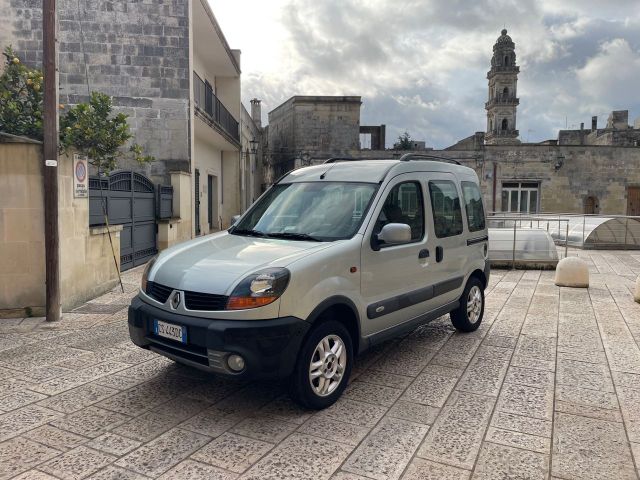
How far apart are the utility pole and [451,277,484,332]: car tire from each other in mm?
5225

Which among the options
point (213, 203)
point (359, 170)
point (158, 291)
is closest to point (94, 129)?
point (158, 291)

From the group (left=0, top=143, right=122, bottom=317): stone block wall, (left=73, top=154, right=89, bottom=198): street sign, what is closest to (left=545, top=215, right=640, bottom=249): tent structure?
(left=73, top=154, right=89, bottom=198): street sign

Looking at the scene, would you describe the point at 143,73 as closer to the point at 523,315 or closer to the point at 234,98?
the point at 234,98

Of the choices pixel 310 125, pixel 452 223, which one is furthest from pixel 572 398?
pixel 310 125

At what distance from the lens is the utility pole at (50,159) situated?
20.3 ft

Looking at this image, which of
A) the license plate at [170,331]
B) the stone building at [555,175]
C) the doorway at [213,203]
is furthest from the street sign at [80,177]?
the stone building at [555,175]

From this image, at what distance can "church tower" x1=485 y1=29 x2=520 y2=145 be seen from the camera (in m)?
59.8

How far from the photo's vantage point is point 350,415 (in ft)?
12.2

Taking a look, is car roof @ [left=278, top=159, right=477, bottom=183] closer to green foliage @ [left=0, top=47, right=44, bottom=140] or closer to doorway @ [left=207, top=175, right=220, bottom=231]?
green foliage @ [left=0, top=47, right=44, bottom=140]

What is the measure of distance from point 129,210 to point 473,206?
7180 mm

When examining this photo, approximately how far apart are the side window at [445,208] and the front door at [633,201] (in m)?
26.8

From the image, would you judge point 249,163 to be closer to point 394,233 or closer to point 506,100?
point 394,233

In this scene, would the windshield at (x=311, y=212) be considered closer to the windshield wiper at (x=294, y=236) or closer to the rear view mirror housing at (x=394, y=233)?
the windshield wiper at (x=294, y=236)

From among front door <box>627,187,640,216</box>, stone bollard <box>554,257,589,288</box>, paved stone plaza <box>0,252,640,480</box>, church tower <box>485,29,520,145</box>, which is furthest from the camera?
church tower <box>485,29,520,145</box>
